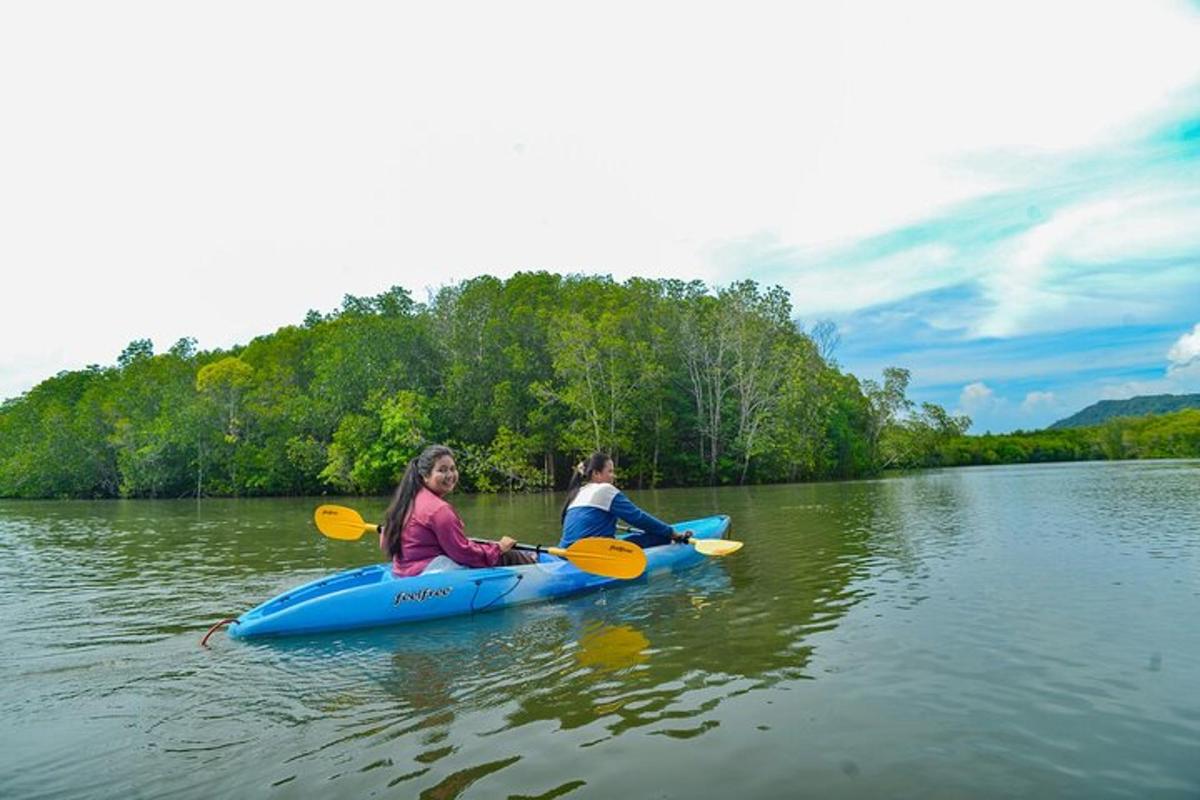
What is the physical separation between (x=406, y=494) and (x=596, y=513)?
2288 millimetres

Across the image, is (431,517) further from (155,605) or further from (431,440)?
(431,440)

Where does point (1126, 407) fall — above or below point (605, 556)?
above

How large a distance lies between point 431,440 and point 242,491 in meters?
15.7

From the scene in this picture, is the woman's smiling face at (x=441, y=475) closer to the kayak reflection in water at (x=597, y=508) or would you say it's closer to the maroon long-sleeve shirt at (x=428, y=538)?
the maroon long-sleeve shirt at (x=428, y=538)

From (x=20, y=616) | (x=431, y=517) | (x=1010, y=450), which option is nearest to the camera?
(x=431, y=517)

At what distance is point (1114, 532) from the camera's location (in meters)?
12.1

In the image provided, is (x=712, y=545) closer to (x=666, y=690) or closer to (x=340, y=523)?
(x=340, y=523)

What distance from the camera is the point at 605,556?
8.14 meters

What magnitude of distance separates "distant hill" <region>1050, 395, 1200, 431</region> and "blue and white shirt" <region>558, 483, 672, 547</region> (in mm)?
104096

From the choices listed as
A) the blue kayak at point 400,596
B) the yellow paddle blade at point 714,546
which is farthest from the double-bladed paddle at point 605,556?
the yellow paddle blade at point 714,546

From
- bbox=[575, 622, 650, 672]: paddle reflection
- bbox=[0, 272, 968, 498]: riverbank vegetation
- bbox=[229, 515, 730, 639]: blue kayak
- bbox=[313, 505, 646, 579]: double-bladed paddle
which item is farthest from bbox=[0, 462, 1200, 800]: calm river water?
bbox=[0, 272, 968, 498]: riverbank vegetation

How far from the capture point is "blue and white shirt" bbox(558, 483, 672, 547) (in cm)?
867

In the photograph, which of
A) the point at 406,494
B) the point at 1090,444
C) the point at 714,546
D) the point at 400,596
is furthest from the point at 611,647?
the point at 1090,444

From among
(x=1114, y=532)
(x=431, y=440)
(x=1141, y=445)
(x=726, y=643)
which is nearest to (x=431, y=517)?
(x=726, y=643)
